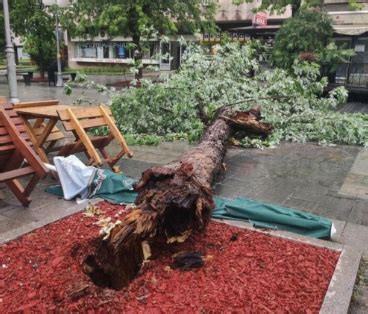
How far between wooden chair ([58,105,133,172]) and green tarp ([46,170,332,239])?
0.63 meters

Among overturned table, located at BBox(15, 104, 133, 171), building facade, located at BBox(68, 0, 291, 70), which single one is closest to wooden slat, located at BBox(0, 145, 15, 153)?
overturned table, located at BBox(15, 104, 133, 171)

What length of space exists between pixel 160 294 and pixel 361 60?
16099 mm

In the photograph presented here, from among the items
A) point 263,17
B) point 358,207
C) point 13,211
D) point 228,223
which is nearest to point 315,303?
point 228,223

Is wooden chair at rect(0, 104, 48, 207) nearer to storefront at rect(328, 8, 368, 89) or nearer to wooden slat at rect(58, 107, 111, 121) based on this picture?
wooden slat at rect(58, 107, 111, 121)

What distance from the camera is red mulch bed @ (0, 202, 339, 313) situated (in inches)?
99.2

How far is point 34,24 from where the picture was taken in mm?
21969

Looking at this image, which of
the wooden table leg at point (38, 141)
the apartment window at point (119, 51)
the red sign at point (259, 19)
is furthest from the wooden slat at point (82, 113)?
the apartment window at point (119, 51)

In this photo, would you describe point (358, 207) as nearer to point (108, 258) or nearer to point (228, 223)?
point (228, 223)

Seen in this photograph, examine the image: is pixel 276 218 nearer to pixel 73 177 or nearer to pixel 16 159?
pixel 73 177

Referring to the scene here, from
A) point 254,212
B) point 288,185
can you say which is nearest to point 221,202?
point 254,212

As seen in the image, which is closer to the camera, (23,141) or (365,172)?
(23,141)

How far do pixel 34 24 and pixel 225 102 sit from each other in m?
17.2

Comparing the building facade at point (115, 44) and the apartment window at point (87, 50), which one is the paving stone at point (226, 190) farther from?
the apartment window at point (87, 50)

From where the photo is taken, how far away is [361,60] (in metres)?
16.3
